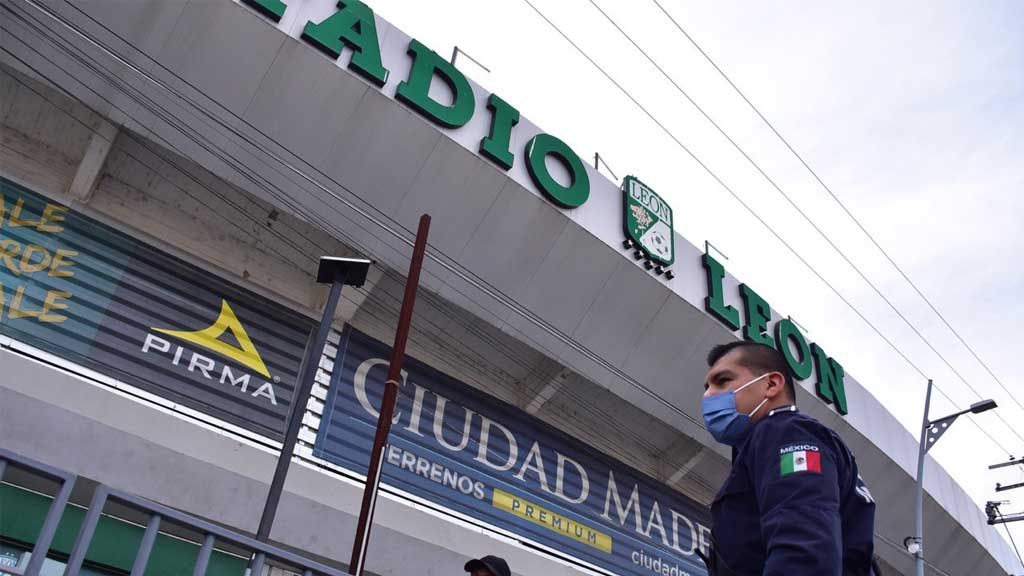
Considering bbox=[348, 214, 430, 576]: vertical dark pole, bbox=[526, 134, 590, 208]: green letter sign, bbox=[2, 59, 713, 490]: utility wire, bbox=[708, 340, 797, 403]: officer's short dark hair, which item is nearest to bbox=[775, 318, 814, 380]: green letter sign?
bbox=[2, 59, 713, 490]: utility wire

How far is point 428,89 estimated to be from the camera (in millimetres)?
10477

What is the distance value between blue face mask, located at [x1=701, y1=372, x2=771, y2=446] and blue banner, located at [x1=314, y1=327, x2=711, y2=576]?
24.8ft

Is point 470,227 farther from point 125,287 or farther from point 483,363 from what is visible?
point 125,287

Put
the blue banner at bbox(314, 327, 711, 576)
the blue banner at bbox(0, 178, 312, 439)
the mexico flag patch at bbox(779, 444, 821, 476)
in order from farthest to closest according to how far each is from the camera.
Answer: the blue banner at bbox(314, 327, 711, 576) < the blue banner at bbox(0, 178, 312, 439) < the mexico flag patch at bbox(779, 444, 821, 476)

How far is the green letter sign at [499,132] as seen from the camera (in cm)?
1073

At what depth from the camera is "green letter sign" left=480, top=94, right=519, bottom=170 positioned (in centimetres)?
1073

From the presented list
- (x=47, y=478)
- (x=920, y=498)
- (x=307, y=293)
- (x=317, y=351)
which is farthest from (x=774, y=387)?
(x=920, y=498)

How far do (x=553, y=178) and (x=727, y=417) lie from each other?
29.1 feet

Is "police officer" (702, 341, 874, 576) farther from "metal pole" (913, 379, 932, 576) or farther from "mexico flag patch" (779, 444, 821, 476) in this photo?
"metal pole" (913, 379, 932, 576)

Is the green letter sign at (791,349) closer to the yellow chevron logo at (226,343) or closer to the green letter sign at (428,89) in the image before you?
the green letter sign at (428,89)

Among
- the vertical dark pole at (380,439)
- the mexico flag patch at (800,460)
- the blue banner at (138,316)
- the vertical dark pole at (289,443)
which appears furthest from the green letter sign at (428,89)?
the mexico flag patch at (800,460)

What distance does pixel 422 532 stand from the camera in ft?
33.6

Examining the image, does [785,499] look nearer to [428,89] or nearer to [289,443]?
[289,443]

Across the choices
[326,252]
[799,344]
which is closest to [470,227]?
[326,252]
